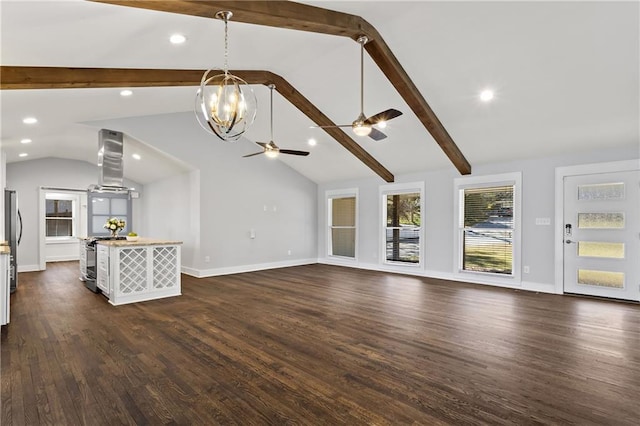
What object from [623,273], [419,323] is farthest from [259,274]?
[623,273]

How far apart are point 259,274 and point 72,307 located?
144 inches

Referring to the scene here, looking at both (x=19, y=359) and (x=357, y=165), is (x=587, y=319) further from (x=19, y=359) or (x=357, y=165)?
(x=19, y=359)

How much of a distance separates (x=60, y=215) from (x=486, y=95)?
459 inches

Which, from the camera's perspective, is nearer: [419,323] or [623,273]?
[419,323]

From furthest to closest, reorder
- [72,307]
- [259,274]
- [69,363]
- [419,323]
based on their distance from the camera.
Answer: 1. [259,274]
2. [72,307]
3. [419,323]
4. [69,363]

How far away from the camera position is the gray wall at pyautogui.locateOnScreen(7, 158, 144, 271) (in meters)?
8.61

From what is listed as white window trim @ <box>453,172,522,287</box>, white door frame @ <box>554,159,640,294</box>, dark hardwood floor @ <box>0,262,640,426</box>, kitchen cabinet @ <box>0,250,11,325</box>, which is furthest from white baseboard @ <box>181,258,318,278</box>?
white door frame @ <box>554,159,640,294</box>

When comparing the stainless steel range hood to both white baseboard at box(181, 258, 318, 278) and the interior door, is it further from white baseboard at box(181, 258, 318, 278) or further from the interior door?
the interior door

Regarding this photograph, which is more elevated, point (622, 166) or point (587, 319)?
point (622, 166)

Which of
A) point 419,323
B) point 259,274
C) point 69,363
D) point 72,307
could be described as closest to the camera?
point 69,363

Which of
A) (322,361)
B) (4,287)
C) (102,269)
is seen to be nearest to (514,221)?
(322,361)

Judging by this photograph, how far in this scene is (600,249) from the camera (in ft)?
18.3

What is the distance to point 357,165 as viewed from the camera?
27.0 ft

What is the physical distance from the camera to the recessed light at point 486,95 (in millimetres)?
4771
